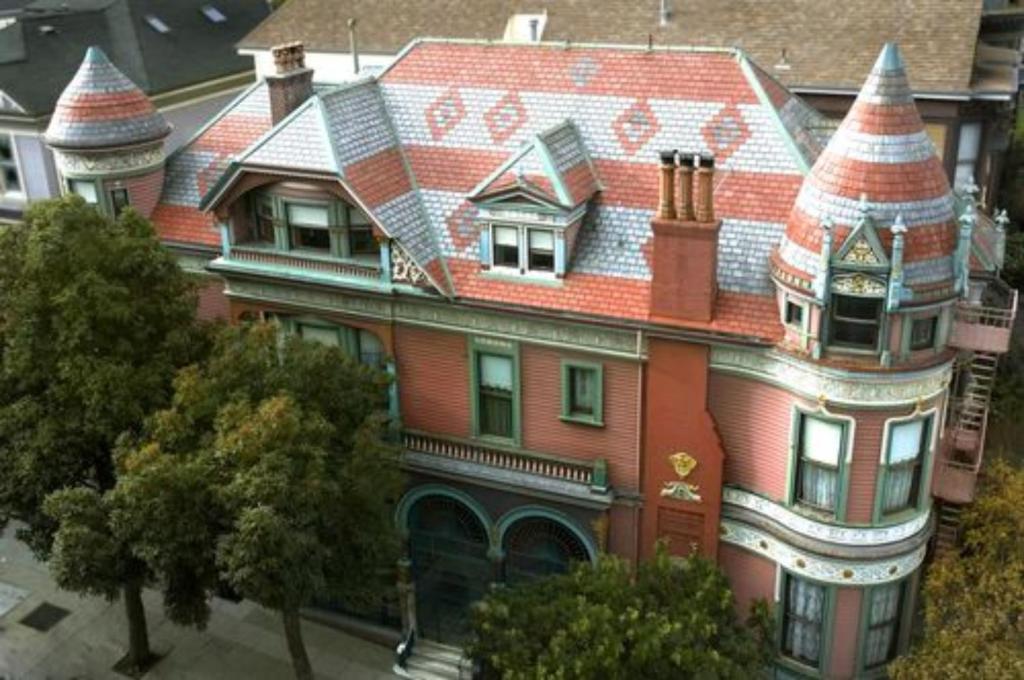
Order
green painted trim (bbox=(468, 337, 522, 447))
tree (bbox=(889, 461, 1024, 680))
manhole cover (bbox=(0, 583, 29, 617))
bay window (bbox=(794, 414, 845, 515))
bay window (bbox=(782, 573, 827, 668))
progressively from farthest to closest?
manhole cover (bbox=(0, 583, 29, 617)) → green painted trim (bbox=(468, 337, 522, 447)) → bay window (bbox=(782, 573, 827, 668)) → bay window (bbox=(794, 414, 845, 515)) → tree (bbox=(889, 461, 1024, 680))

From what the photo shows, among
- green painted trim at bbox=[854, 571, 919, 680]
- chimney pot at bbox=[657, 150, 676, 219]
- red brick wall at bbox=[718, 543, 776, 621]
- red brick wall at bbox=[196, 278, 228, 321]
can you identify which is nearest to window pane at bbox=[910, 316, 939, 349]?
chimney pot at bbox=[657, 150, 676, 219]

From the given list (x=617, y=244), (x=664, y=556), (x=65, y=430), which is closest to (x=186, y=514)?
(x=65, y=430)

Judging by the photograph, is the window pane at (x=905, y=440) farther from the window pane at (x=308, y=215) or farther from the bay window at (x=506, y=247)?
the window pane at (x=308, y=215)

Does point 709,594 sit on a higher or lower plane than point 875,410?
lower

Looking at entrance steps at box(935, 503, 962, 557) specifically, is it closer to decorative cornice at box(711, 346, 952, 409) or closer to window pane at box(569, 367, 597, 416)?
decorative cornice at box(711, 346, 952, 409)

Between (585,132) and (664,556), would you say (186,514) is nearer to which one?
(664,556)

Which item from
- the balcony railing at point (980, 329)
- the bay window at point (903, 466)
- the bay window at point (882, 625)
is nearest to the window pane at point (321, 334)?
the bay window at point (903, 466)

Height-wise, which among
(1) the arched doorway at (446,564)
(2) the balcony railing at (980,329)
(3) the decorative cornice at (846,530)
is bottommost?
(1) the arched doorway at (446,564)
